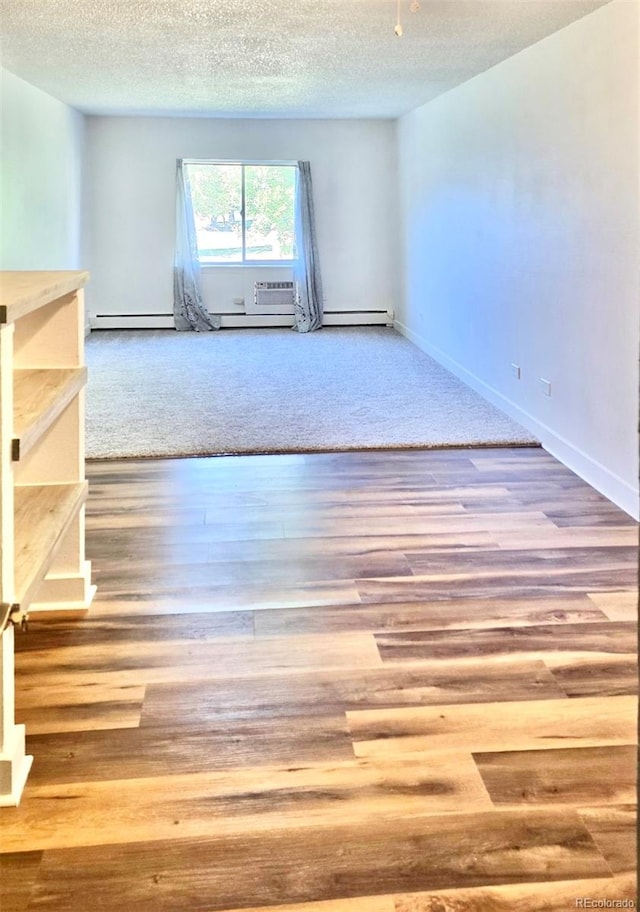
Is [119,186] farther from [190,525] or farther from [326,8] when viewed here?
[190,525]

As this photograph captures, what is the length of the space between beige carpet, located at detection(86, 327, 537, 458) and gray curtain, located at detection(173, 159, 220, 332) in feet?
2.69

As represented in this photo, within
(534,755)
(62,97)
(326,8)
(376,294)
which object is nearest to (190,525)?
(534,755)

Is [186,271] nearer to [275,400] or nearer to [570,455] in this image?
[275,400]

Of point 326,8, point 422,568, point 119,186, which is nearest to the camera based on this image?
point 422,568

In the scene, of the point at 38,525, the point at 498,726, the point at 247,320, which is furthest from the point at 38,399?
the point at 247,320

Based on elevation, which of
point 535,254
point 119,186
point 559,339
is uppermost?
point 119,186

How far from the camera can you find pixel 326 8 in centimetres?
378

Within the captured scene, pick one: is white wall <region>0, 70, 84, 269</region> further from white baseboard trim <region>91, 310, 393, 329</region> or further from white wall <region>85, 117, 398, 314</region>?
white baseboard trim <region>91, 310, 393, 329</region>

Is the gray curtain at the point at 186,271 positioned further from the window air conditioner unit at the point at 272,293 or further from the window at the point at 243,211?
the window air conditioner unit at the point at 272,293

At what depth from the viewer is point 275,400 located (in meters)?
5.27

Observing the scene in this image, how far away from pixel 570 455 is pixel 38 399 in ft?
9.39

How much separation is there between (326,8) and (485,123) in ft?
6.15

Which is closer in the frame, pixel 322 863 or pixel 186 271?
pixel 322 863

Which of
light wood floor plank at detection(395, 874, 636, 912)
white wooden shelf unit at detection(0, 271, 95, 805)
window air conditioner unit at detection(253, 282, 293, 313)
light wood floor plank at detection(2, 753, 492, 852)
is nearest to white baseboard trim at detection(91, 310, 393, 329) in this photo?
window air conditioner unit at detection(253, 282, 293, 313)
